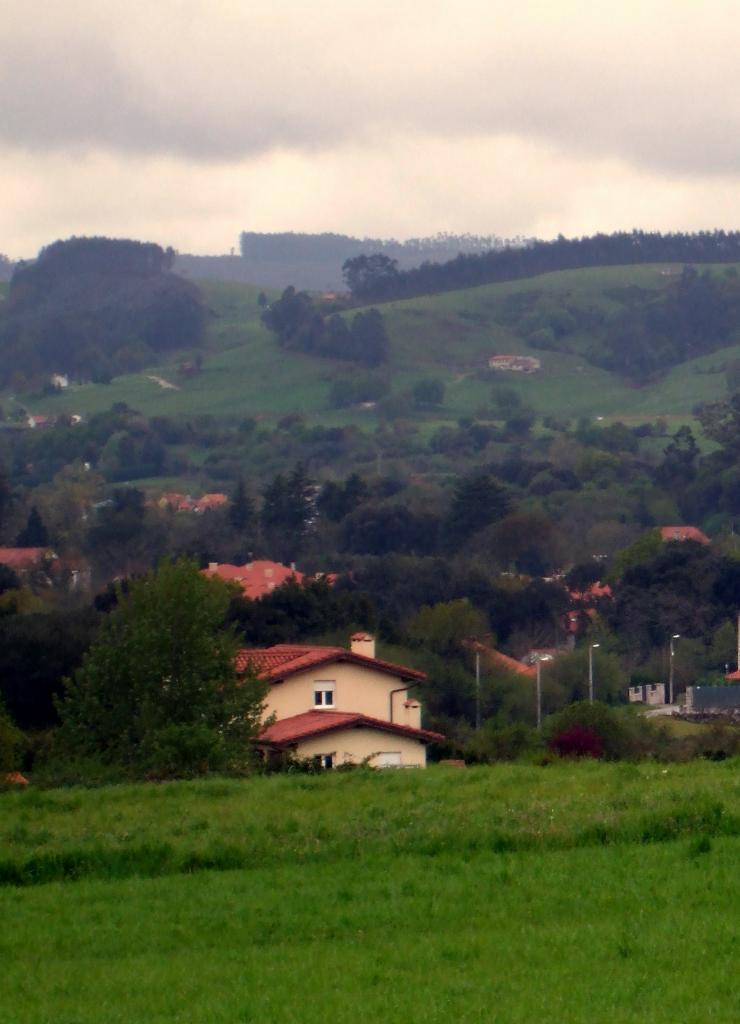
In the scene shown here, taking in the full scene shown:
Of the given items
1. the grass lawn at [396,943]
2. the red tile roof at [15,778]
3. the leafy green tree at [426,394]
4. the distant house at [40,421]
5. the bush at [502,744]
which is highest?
the leafy green tree at [426,394]

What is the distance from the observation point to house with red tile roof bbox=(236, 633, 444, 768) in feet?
99.5

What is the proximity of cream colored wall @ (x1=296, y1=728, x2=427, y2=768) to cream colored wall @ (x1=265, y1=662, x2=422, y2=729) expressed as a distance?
13.6 feet

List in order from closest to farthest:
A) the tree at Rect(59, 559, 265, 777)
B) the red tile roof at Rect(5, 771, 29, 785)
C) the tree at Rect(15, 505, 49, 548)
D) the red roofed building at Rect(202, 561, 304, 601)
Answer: the red tile roof at Rect(5, 771, 29, 785) → the tree at Rect(59, 559, 265, 777) → the red roofed building at Rect(202, 561, 304, 601) → the tree at Rect(15, 505, 49, 548)

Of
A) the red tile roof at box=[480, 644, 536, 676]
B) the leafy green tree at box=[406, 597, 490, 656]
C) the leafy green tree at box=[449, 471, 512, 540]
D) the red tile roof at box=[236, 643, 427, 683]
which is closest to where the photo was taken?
the red tile roof at box=[236, 643, 427, 683]

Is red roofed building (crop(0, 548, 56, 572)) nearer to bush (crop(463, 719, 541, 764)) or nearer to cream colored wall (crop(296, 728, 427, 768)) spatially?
bush (crop(463, 719, 541, 764))

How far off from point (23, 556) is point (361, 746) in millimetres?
63660

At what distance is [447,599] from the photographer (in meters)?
75.4

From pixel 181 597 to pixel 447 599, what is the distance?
46.1 metres

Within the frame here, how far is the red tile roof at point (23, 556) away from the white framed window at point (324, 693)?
53.3 meters

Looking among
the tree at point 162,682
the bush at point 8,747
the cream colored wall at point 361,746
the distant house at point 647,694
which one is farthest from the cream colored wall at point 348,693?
the distant house at point 647,694

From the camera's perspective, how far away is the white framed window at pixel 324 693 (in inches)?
1428

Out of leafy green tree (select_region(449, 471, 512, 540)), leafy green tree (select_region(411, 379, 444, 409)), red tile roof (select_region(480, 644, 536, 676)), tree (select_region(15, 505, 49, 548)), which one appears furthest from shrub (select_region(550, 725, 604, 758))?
leafy green tree (select_region(411, 379, 444, 409))

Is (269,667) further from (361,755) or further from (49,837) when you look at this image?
(49,837)

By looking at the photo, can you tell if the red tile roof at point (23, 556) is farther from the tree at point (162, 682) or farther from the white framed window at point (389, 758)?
the tree at point (162, 682)
